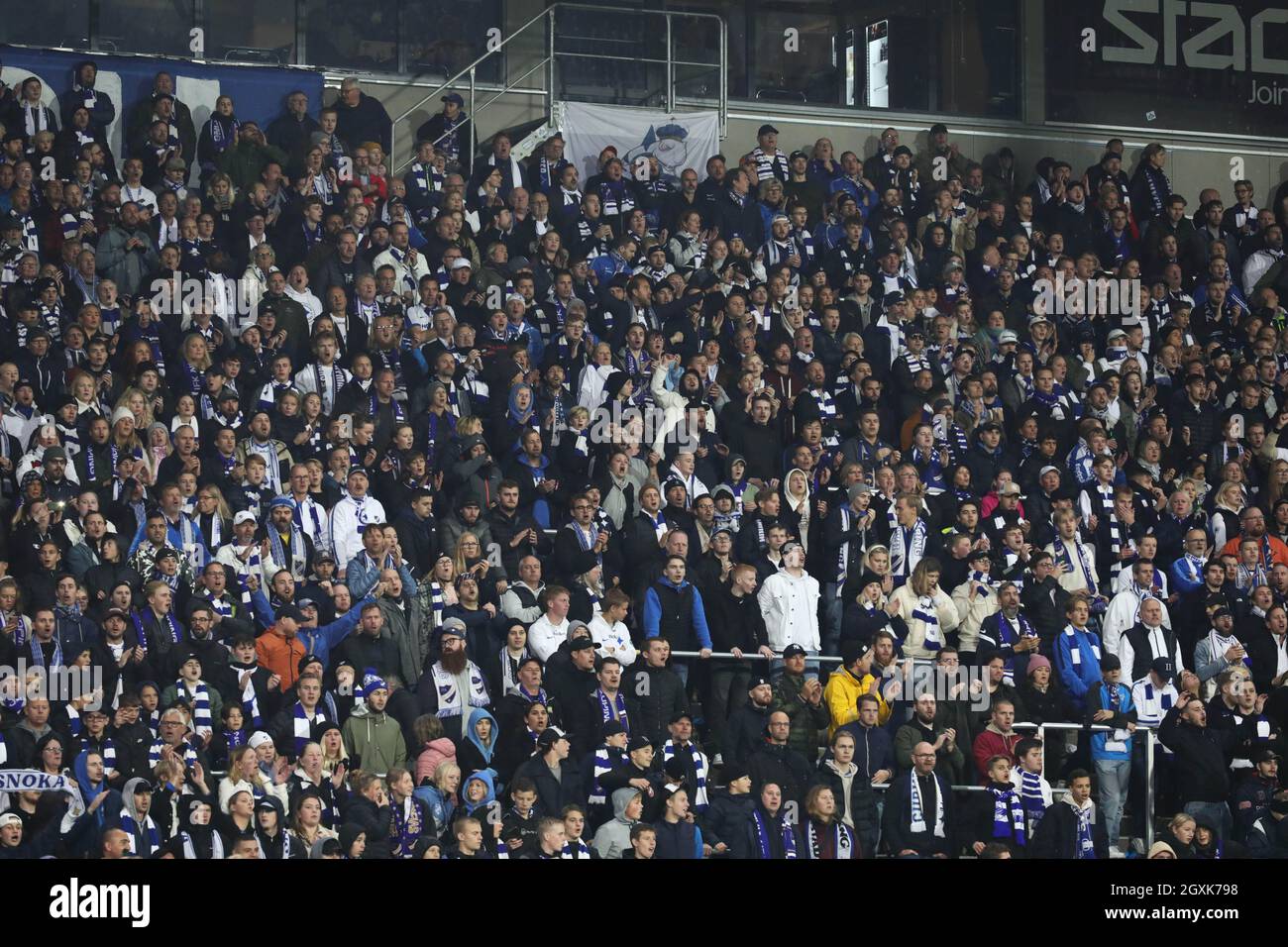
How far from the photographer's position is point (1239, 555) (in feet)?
48.8

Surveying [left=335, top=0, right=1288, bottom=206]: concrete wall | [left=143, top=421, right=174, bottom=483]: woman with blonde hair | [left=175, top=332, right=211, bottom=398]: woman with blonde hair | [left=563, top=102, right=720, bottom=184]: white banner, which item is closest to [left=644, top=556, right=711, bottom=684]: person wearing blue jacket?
[left=143, top=421, right=174, bottom=483]: woman with blonde hair

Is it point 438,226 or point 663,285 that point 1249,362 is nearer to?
point 663,285

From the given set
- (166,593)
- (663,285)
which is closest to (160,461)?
(166,593)

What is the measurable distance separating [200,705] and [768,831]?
3480 millimetres

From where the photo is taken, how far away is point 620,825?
38.9 feet

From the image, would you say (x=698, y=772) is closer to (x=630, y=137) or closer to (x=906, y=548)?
(x=906, y=548)

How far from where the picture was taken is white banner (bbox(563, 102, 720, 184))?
60.1ft

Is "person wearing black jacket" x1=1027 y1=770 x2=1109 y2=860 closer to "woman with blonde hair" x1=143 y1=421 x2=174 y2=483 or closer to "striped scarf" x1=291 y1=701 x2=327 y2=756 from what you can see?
"striped scarf" x1=291 y1=701 x2=327 y2=756

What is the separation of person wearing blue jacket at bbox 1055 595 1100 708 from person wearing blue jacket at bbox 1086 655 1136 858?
204 mm

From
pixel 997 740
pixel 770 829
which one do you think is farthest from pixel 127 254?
pixel 997 740

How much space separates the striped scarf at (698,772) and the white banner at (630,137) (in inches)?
286

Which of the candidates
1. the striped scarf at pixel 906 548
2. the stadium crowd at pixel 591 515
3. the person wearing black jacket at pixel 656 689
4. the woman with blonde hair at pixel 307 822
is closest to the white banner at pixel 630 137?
the stadium crowd at pixel 591 515

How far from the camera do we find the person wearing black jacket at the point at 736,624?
13.1 metres
